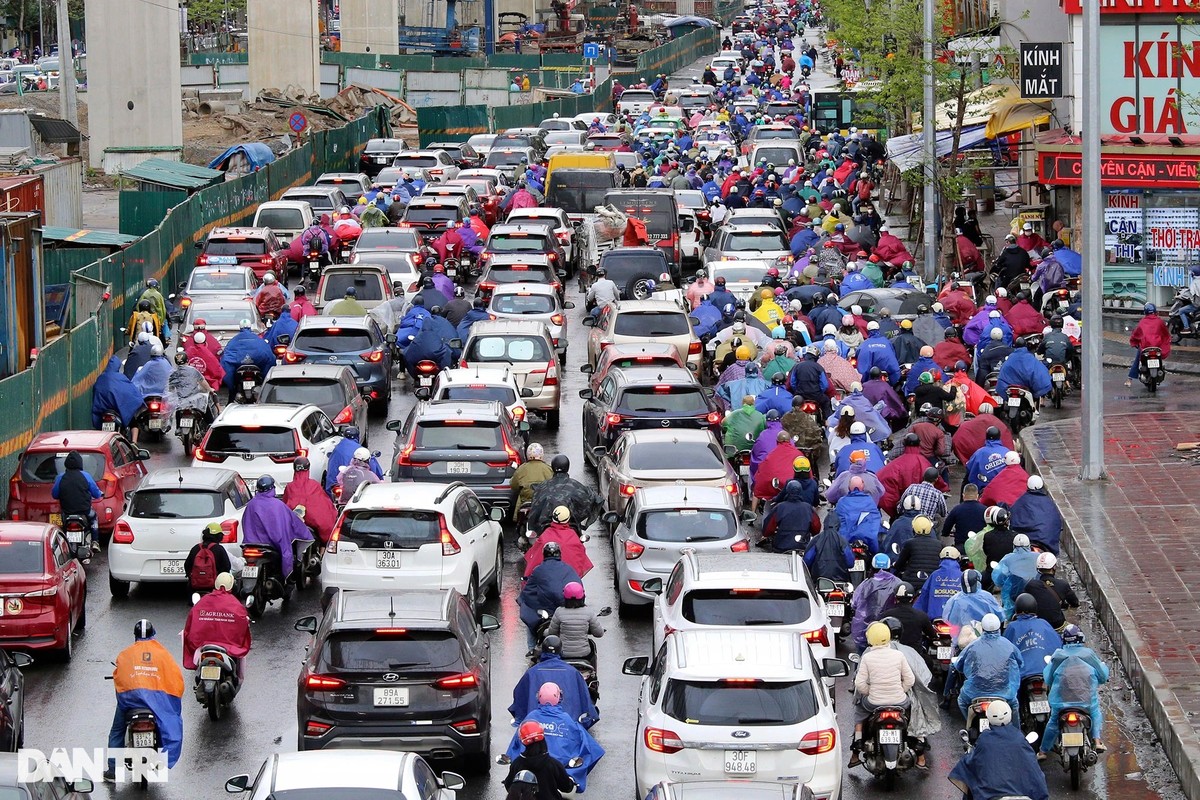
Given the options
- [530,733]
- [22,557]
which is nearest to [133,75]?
[22,557]

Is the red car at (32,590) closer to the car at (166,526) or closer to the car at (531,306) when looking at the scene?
the car at (166,526)

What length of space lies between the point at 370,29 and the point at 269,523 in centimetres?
8155

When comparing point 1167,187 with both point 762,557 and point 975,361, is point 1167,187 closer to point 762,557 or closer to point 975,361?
point 975,361

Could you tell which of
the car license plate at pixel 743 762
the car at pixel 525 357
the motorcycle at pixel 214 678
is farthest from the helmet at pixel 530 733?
the car at pixel 525 357

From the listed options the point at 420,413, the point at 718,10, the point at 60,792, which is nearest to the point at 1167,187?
the point at 420,413

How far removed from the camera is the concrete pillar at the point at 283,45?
76.7 metres

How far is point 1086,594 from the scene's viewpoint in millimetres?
20516

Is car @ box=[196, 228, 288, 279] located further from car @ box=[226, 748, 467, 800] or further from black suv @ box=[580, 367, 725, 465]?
car @ box=[226, 748, 467, 800]

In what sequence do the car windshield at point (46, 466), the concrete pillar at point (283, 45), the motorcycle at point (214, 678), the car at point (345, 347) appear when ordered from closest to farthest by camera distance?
1. the motorcycle at point (214, 678)
2. the car windshield at point (46, 466)
3. the car at point (345, 347)
4. the concrete pillar at point (283, 45)

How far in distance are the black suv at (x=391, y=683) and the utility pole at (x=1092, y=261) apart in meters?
12.0

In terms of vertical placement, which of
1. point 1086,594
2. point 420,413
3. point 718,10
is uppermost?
point 718,10

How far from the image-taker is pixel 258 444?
22625 mm

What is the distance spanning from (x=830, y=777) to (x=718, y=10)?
16205 centimetres

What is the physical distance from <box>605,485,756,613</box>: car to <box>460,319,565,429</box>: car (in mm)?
8713
